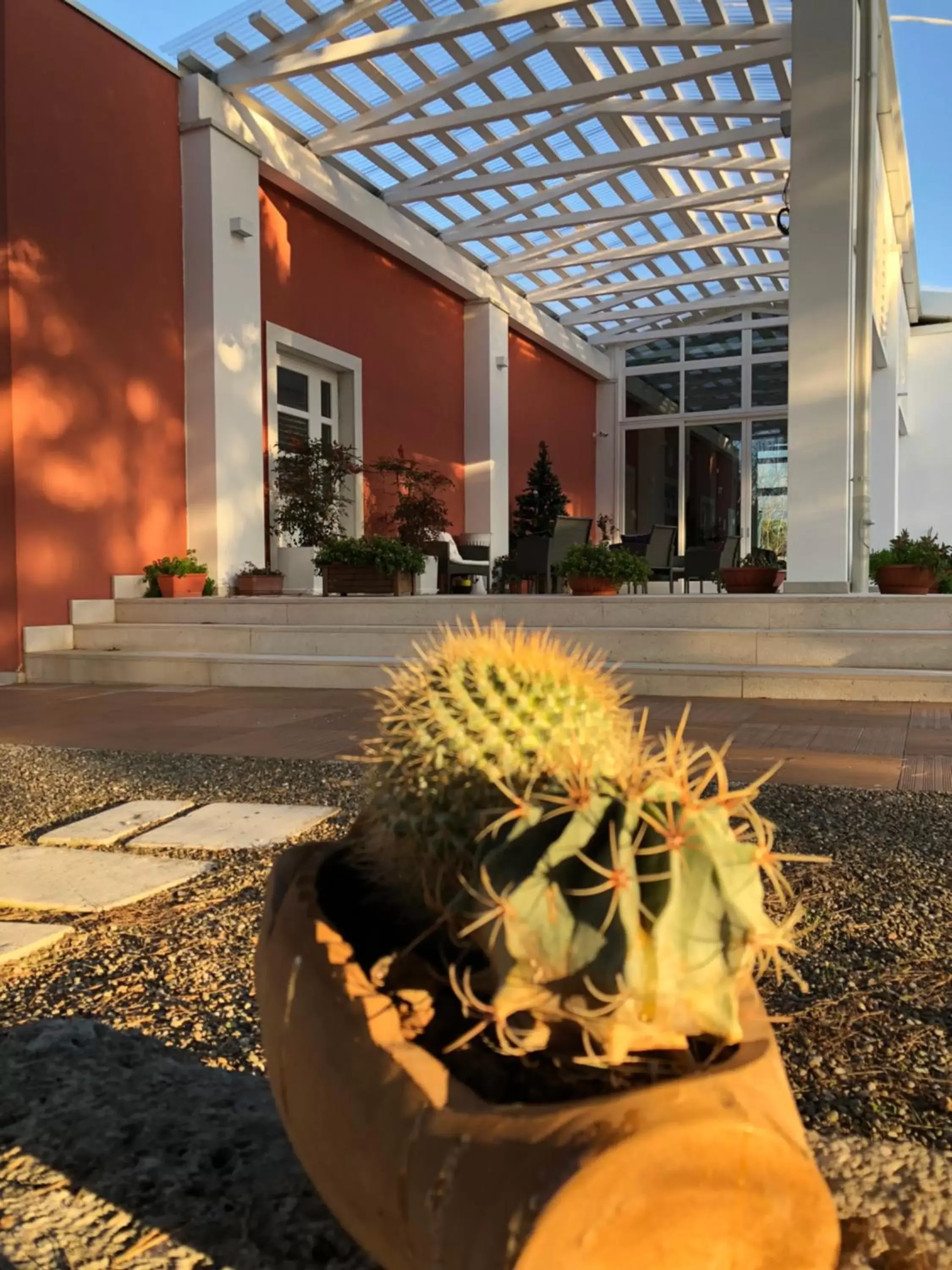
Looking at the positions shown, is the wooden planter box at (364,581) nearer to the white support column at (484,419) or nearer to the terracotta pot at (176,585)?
the terracotta pot at (176,585)

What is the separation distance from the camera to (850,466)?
19.8 feet

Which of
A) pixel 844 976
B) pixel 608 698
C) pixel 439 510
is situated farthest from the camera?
pixel 439 510

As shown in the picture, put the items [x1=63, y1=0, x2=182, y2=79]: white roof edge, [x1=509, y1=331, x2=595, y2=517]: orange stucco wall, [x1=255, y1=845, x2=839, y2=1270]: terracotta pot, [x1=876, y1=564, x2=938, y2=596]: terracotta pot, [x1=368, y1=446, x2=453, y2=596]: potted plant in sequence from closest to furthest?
[x1=255, y1=845, x2=839, y2=1270]: terracotta pot → [x1=876, y1=564, x2=938, y2=596]: terracotta pot → [x1=63, y1=0, x2=182, y2=79]: white roof edge → [x1=368, y1=446, x2=453, y2=596]: potted plant → [x1=509, y1=331, x2=595, y2=517]: orange stucco wall

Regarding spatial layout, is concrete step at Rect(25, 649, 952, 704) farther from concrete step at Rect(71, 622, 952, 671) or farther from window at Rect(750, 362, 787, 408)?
window at Rect(750, 362, 787, 408)

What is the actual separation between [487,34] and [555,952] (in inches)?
371

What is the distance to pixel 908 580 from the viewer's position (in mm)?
5809

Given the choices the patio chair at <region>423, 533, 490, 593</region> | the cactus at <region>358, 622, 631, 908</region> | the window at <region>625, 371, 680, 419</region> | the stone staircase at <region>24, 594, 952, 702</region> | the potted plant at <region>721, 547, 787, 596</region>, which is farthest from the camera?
the window at <region>625, 371, 680, 419</region>

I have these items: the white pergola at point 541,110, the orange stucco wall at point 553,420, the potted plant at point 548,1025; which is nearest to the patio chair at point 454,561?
the orange stucco wall at point 553,420

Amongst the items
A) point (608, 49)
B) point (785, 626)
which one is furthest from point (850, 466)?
point (608, 49)

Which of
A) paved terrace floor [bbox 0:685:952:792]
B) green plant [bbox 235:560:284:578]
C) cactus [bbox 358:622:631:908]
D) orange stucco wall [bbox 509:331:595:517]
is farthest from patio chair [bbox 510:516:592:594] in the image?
cactus [bbox 358:622:631:908]

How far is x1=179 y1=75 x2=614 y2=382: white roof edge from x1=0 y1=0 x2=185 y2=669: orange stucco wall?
13.6 inches

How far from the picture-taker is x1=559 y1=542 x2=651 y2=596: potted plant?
6508 millimetres

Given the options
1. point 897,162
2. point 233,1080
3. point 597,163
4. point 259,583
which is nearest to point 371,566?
point 259,583

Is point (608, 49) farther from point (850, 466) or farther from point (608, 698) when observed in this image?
point (608, 698)
